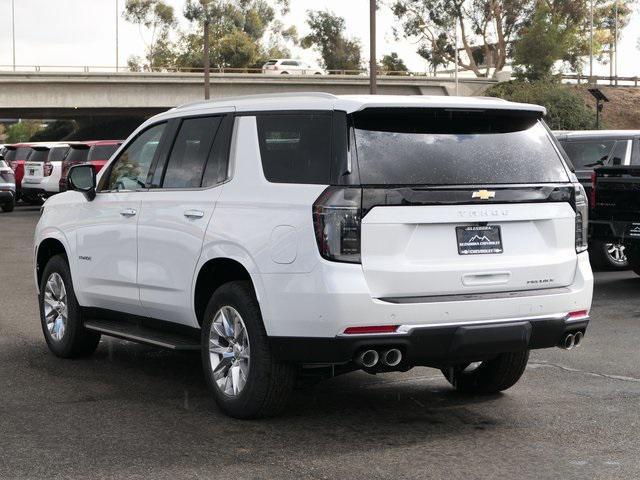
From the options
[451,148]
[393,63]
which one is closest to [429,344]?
[451,148]

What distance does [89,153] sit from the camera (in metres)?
31.5

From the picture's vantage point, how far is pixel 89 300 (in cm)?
823

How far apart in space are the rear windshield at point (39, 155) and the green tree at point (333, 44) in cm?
7763

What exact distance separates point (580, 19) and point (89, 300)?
94.8 metres

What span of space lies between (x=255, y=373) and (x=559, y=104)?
210 ft

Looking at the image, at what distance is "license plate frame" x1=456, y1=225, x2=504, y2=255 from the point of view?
6152 millimetres

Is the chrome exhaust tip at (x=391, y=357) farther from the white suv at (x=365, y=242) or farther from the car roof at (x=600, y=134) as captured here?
the car roof at (x=600, y=134)

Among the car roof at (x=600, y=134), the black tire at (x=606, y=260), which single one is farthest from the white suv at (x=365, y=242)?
the black tire at (x=606, y=260)

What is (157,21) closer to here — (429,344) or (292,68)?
(292,68)

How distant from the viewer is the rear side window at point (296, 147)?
20.1 ft

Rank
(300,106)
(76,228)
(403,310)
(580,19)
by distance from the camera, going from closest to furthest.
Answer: (403,310)
(300,106)
(76,228)
(580,19)

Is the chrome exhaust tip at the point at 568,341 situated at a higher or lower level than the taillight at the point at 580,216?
lower

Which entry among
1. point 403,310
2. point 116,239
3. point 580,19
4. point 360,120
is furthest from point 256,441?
point 580,19

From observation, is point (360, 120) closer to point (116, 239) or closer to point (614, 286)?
point (116, 239)
